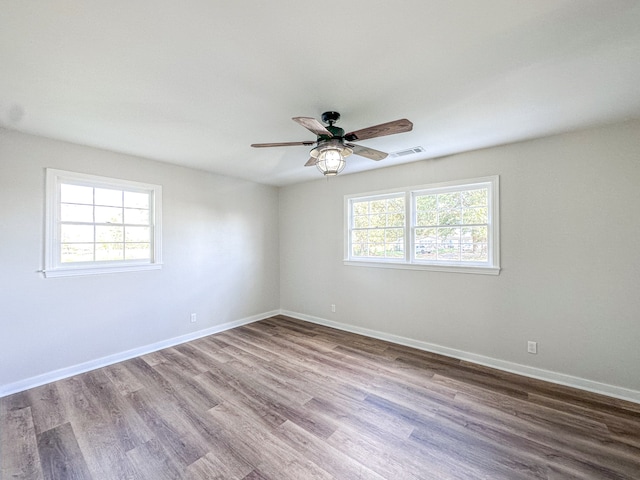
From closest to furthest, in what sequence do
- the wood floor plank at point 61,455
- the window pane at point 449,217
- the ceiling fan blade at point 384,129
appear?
the wood floor plank at point 61,455 → the ceiling fan blade at point 384,129 → the window pane at point 449,217

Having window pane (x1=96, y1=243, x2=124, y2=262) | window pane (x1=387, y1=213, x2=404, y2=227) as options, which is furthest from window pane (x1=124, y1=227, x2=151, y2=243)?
window pane (x1=387, y1=213, x2=404, y2=227)

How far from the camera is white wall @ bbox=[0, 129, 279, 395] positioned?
2621 millimetres

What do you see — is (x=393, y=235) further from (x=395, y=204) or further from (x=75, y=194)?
(x=75, y=194)

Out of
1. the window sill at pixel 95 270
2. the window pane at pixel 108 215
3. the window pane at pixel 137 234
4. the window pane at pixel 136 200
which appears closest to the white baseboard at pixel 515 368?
the window sill at pixel 95 270

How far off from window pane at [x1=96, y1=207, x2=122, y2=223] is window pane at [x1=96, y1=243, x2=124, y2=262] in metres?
0.30

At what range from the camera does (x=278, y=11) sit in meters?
1.29

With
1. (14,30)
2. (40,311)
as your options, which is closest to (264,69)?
(14,30)

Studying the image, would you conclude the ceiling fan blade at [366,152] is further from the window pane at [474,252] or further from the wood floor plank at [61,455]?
the wood floor plank at [61,455]

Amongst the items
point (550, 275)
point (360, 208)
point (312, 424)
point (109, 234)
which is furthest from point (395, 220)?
point (109, 234)

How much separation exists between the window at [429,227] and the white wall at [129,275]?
6.29ft

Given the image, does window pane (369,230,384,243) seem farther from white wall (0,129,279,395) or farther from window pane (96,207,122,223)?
window pane (96,207,122,223)

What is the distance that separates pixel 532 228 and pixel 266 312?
14.3 ft

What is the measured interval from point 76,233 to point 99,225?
9.1 inches

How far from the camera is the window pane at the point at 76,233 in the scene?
294 cm
